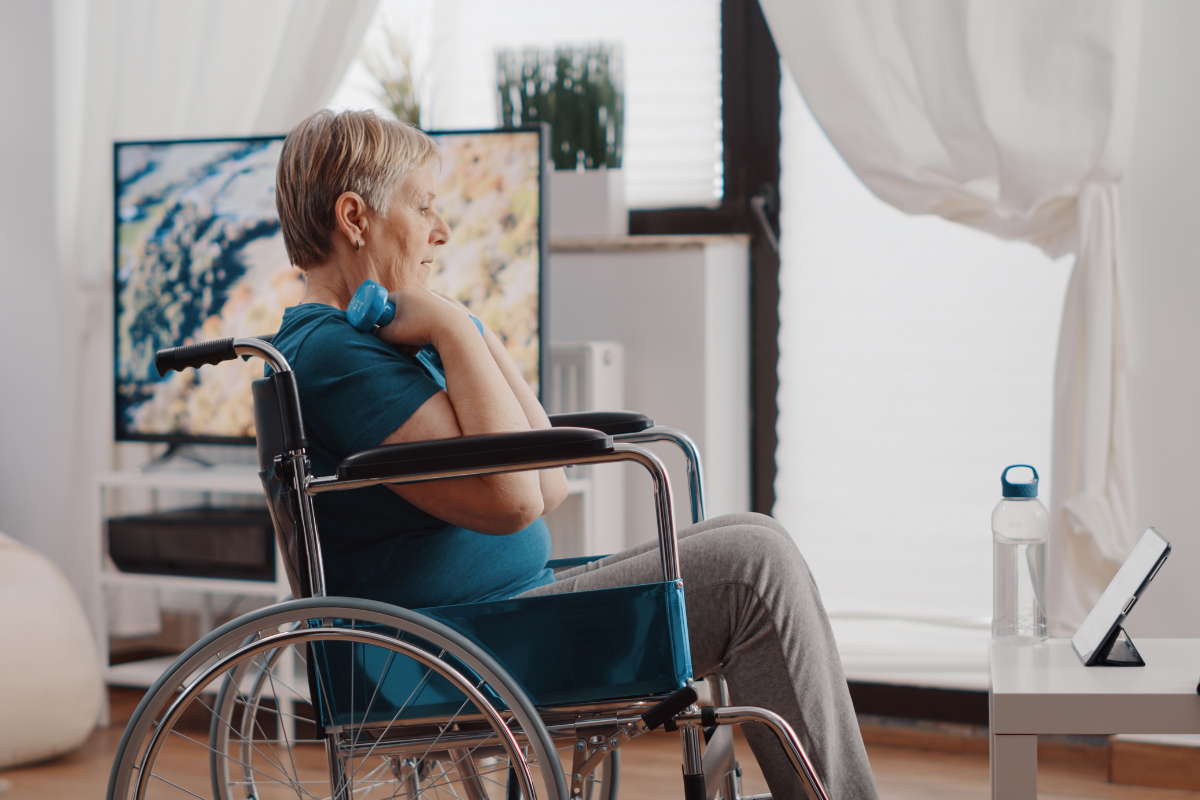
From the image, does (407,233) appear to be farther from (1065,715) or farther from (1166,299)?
(1166,299)

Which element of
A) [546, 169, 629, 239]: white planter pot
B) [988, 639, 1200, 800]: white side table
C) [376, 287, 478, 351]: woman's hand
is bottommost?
[988, 639, 1200, 800]: white side table

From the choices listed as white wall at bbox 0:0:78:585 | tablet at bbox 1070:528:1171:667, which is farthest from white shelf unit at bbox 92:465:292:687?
tablet at bbox 1070:528:1171:667

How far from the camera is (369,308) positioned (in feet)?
4.04

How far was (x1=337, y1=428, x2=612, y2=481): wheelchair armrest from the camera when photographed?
1062mm

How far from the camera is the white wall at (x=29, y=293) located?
9.75 feet

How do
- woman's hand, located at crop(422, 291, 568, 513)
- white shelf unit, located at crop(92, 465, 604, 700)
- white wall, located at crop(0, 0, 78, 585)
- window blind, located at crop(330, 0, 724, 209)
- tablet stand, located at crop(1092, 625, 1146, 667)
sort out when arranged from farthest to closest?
white wall, located at crop(0, 0, 78, 585) → window blind, located at crop(330, 0, 724, 209) → white shelf unit, located at crop(92, 465, 604, 700) → woman's hand, located at crop(422, 291, 568, 513) → tablet stand, located at crop(1092, 625, 1146, 667)

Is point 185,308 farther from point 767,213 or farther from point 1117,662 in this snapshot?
point 1117,662

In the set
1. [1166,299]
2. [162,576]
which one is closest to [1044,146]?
[1166,299]

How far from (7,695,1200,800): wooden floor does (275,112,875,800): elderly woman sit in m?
1.01

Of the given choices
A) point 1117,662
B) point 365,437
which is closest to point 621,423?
point 365,437

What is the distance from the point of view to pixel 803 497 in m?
2.68

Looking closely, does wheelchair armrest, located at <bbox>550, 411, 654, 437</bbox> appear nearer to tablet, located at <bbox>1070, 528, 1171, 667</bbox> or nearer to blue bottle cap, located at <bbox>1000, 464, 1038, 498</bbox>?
blue bottle cap, located at <bbox>1000, 464, 1038, 498</bbox>

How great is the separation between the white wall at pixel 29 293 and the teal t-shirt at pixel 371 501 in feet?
6.54

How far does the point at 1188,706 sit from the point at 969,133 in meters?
1.39
